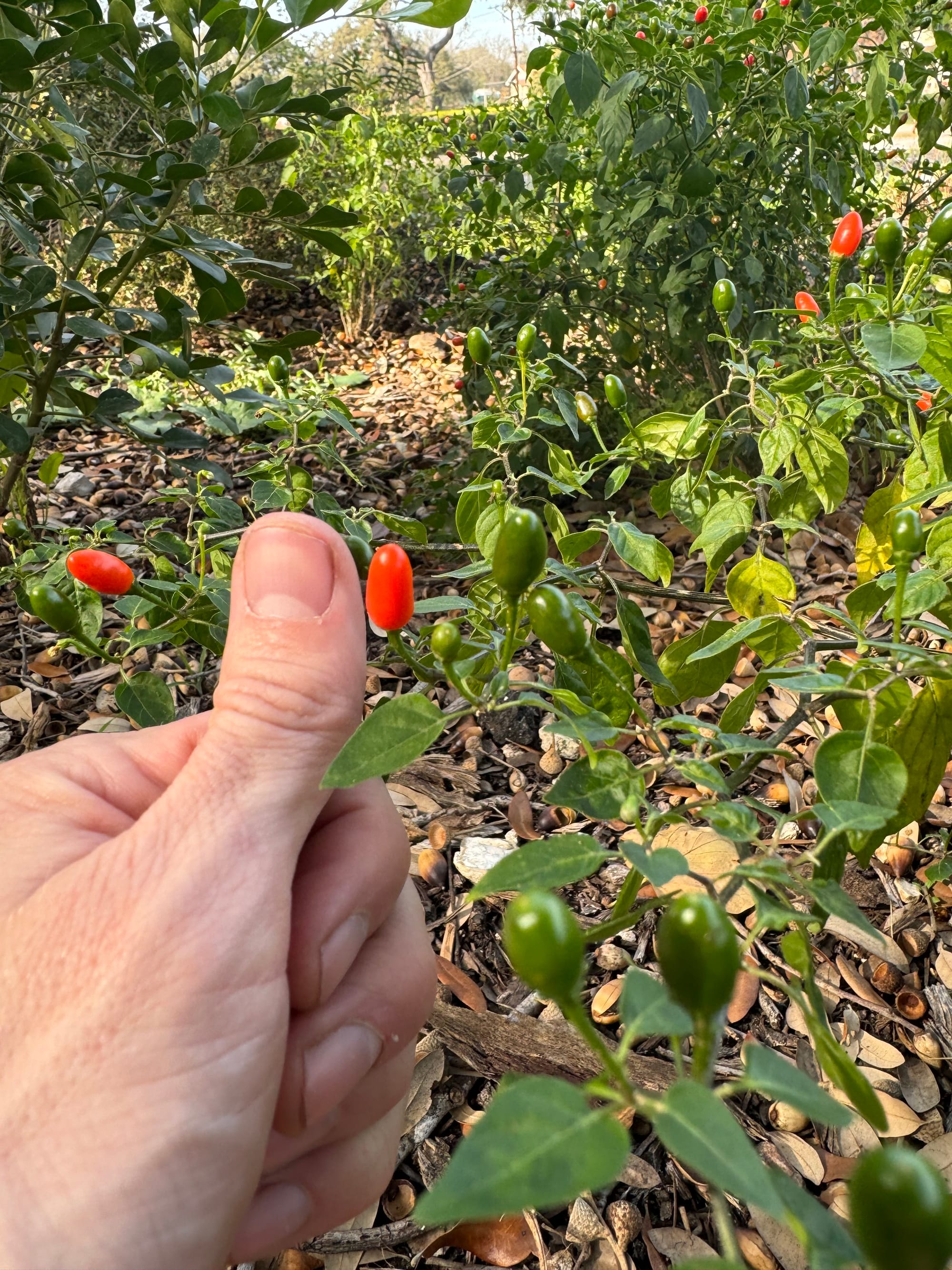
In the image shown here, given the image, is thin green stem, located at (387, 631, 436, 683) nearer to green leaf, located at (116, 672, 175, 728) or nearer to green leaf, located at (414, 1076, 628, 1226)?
green leaf, located at (116, 672, 175, 728)

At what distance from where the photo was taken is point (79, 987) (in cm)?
64

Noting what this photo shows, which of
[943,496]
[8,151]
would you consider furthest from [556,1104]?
[8,151]

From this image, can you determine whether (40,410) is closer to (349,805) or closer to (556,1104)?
(349,805)

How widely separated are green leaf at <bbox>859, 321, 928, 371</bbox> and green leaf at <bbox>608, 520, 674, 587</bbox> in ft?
0.88

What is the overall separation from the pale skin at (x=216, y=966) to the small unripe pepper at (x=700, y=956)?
1.42ft

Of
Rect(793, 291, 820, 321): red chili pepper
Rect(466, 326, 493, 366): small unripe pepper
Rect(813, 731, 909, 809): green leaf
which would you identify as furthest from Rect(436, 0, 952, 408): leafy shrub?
Rect(813, 731, 909, 809): green leaf

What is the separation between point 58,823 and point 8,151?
148cm

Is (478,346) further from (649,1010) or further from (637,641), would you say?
(649,1010)

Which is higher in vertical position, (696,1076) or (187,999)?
(696,1076)

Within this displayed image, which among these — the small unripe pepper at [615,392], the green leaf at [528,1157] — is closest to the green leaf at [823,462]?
the small unripe pepper at [615,392]

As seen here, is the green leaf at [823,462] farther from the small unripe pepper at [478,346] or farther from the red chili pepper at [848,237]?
the small unripe pepper at [478,346]

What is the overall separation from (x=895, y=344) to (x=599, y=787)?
0.52 m

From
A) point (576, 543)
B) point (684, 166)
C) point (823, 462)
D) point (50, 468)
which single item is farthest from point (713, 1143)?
point (684, 166)

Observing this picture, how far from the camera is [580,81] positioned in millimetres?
1527
